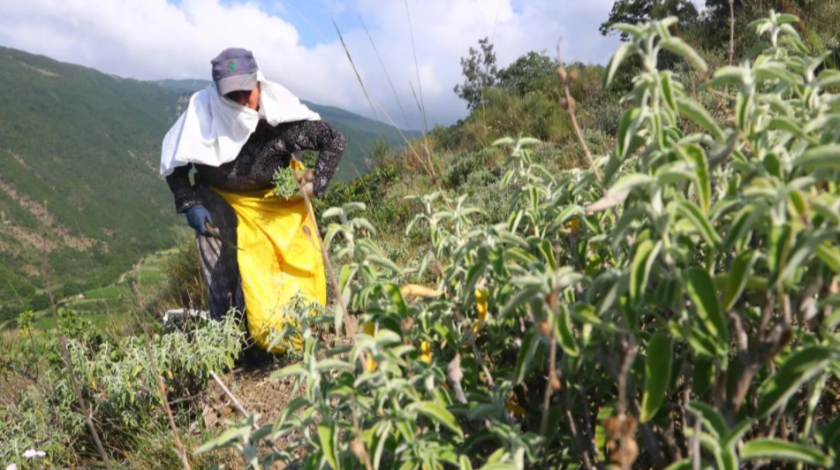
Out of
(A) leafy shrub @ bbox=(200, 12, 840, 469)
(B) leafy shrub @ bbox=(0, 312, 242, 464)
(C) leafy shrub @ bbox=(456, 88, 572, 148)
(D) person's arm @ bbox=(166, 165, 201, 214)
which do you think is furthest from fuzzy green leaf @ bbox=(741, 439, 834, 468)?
(C) leafy shrub @ bbox=(456, 88, 572, 148)

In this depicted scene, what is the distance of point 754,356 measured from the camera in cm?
92

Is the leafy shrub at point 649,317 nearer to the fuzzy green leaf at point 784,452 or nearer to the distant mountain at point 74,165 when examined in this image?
the fuzzy green leaf at point 784,452

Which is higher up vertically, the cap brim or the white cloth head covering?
the cap brim

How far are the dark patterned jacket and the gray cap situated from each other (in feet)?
0.98

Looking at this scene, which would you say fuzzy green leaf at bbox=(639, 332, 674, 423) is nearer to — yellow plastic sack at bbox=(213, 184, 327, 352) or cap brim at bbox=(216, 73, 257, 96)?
yellow plastic sack at bbox=(213, 184, 327, 352)

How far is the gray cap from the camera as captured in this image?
11.0 feet

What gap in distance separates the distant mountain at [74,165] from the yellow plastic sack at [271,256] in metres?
66.1

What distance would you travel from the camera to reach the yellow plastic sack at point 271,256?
3500 millimetres

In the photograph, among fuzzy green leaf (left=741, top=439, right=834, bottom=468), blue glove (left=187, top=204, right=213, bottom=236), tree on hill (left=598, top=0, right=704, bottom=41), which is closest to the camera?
fuzzy green leaf (left=741, top=439, right=834, bottom=468)

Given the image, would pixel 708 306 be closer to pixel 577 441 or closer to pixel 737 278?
pixel 737 278

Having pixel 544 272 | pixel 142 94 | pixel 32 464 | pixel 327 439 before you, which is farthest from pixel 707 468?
pixel 142 94

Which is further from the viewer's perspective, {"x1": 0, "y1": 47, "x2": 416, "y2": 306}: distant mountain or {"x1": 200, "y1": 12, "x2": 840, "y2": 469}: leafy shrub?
{"x1": 0, "y1": 47, "x2": 416, "y2": 306}: distant mountain

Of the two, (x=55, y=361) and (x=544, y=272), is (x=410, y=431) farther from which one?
(x=55, y=361)

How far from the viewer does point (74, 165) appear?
115m
